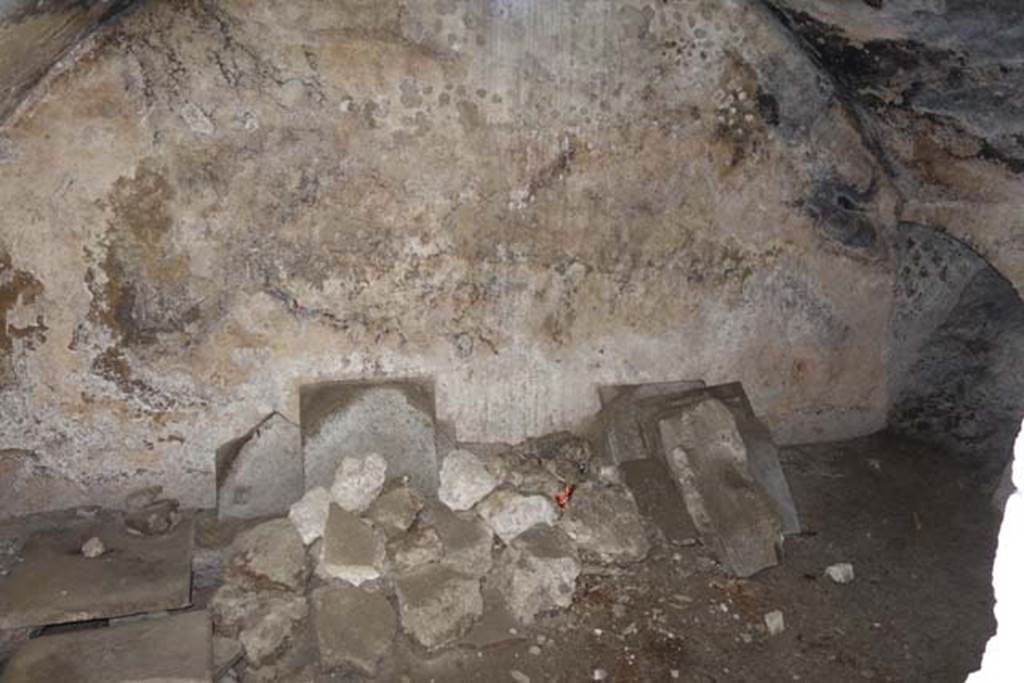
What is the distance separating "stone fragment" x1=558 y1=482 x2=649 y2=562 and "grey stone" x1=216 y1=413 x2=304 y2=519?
47.7 inches

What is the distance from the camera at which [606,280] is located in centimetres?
444

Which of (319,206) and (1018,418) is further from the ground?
(319,206)

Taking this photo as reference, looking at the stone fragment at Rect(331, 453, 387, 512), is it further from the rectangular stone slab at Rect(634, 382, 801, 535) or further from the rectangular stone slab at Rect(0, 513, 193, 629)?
the rectangular stone slab at Rect(634, 382, 801, 535)

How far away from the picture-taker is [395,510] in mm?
3967

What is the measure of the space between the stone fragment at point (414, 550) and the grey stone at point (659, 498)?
957 millimetres

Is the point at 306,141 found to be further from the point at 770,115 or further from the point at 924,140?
the point at 924,140

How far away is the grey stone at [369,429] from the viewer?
13.4ft

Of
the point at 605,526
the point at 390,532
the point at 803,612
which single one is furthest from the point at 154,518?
the point at 803,612

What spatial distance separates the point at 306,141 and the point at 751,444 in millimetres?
2387

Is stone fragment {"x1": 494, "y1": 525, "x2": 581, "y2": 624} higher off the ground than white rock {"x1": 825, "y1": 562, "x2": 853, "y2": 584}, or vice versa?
stone fragment {"x1": 494, "y1": 525, "x2": 581, "y2": 624}

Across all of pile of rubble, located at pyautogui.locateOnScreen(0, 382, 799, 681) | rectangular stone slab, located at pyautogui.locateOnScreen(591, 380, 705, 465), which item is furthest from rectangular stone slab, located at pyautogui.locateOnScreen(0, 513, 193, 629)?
rectangular stone slab, located at pyautogui.locateOnScreen(591, 380, 705, 465)

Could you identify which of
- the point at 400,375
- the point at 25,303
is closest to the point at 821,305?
the point at 400,375

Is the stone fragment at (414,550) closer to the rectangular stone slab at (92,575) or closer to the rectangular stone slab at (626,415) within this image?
the rectangular stone slab at (92,575)

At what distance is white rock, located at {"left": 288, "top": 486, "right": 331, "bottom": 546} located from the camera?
394 cm
